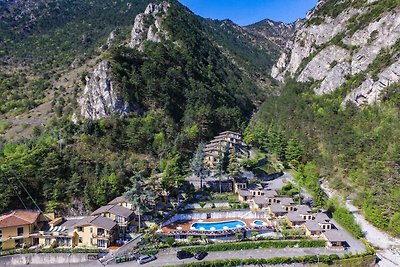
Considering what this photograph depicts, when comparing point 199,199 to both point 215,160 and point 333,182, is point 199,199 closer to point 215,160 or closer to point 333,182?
point 215,160

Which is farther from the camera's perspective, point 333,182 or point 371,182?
point 333,182

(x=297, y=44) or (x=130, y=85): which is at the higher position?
(x=297, y=44)

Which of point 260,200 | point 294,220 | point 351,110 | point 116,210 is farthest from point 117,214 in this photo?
point 351,110

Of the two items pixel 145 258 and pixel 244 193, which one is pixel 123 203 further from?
pixel 244 193

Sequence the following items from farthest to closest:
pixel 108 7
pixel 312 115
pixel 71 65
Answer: pixel 108 7 → pixel 71 65 → pixel 312 115

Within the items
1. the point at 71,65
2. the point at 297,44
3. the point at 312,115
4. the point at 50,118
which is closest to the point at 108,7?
the point at 71,65

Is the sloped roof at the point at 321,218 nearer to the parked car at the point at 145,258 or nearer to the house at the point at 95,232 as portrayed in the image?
the parked car at the point at 145,258

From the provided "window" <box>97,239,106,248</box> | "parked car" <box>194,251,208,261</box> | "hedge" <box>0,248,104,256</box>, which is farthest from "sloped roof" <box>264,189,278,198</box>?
"hedge" <box>0,248,104,256</box>

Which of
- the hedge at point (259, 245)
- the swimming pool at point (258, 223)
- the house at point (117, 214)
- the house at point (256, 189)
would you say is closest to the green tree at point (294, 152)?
the house at point (256, 189)
